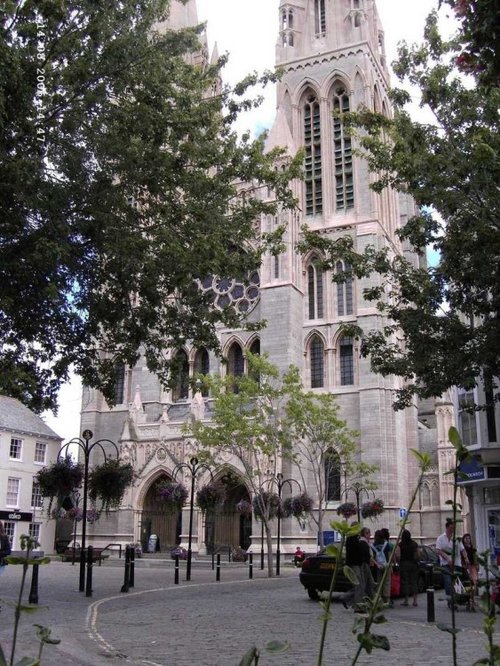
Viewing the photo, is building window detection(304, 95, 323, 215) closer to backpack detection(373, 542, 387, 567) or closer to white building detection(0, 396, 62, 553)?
white building detection(0, 396, 62, 553)

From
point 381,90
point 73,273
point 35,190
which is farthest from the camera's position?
point 381,90

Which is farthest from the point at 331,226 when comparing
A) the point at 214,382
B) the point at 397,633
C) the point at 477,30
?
the point at 477,30

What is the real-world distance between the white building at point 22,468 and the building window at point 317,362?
1687 centimetres

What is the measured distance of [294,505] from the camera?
33812 millimetres

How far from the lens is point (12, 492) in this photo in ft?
139

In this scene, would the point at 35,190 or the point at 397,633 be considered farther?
the point at 35,190

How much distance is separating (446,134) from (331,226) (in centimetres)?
2939

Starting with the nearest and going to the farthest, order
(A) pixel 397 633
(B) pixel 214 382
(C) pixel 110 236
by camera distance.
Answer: (A) pixel 397 633 → (C) pixel 110 236 → (B) pixel 214 382

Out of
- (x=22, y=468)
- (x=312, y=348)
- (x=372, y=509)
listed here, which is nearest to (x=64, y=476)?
(x=372, y=509)

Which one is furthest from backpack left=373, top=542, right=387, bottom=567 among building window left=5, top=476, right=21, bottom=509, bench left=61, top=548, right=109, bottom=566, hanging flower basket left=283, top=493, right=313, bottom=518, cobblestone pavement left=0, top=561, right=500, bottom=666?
building window left=5, top=476, right=21, bottom=509

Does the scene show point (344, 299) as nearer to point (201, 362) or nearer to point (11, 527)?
point (201, 362)

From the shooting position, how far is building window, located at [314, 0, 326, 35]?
50.4 metres

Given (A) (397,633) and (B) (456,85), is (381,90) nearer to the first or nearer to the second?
(B) (456,85)

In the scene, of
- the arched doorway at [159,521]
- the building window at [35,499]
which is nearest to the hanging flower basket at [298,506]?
the arched doorway at [159,521]
